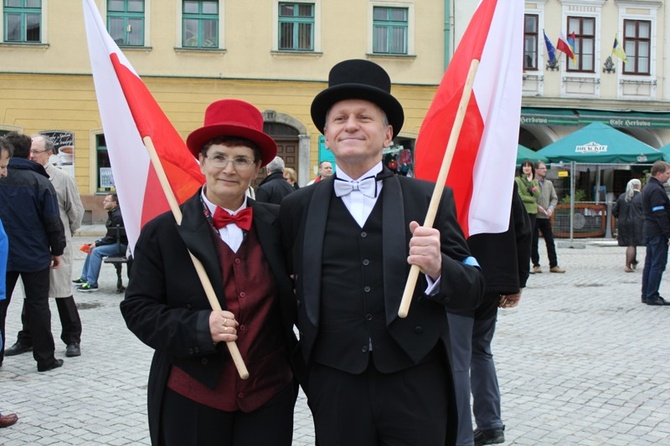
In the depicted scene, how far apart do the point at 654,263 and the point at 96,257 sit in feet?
26.0

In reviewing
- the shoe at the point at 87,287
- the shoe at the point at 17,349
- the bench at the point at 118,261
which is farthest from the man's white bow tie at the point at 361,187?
the shoe at the point at 87,287

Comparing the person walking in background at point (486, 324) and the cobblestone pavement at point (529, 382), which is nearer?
the person walking in background at point (486, 324)

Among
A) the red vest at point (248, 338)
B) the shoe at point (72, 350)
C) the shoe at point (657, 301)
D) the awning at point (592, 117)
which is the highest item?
the awning at point (592, 117)

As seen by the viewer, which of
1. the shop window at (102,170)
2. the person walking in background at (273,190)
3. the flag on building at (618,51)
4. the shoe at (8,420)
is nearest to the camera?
the shoe at (8,420)

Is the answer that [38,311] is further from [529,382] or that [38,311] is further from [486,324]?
[529,382]

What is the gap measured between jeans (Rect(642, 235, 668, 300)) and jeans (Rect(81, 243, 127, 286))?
7459 millimetres

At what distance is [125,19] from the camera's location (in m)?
24.6

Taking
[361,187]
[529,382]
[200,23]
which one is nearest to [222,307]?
[361,187]

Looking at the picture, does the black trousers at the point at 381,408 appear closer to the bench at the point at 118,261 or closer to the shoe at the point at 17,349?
the shoe at the point at 17,349

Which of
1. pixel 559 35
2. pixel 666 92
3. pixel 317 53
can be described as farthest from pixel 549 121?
pixel 317 53

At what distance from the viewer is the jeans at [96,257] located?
1142cm

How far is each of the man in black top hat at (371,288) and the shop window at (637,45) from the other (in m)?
28.2

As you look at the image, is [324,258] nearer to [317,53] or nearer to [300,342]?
[300,342]

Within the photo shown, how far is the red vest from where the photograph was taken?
270cm
